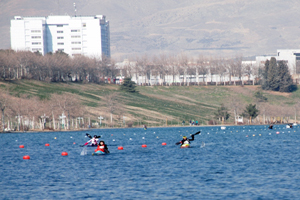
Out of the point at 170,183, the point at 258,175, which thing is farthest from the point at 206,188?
the point at 258,175

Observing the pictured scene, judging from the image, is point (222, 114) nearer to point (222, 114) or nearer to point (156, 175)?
point (222, 114)

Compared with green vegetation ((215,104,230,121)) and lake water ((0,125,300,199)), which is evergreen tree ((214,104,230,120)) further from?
lake water ((0,125,300,199))

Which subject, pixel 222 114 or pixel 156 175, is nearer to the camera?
pixel 156 175

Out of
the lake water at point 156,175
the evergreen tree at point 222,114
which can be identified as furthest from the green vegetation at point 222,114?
the lake water at point 156,175

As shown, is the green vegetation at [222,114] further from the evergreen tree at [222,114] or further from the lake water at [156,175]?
the lake water at [156,175]

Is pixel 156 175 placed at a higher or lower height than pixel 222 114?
higher

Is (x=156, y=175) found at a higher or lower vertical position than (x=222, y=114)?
higher

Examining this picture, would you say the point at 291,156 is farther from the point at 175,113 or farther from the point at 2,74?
the point at 2,74

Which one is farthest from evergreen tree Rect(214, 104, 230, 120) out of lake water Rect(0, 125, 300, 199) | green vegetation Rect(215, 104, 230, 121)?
lake water Rect(0, 125, 300, 199)

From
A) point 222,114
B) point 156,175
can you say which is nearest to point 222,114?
point 222,114

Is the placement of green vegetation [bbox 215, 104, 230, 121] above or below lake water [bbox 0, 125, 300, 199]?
below

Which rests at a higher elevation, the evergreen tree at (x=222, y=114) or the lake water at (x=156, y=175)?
the lake water at (x=156, y=175)

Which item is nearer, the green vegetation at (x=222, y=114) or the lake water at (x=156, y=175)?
the lake water at (x=156, y=175)

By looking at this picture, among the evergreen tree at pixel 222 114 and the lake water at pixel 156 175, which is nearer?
the lake water at pixel 156 175
